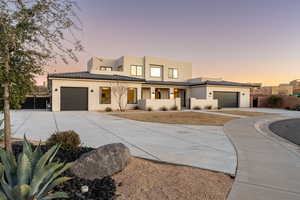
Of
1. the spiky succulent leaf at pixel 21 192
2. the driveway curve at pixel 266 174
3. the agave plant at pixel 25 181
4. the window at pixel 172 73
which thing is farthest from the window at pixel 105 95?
the spiky succulent leaf at pixel 21 192

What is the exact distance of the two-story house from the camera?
17.6 m

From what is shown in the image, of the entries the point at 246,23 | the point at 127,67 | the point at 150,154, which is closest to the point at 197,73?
the point at 127,67

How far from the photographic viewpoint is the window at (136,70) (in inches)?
1019

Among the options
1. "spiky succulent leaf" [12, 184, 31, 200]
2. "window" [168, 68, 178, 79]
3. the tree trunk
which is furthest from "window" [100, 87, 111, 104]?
"spiky succulent leaf" [12, 184, 31, 200]

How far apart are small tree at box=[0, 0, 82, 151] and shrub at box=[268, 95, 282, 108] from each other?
103ft

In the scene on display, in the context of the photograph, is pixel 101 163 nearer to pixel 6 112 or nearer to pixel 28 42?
pixel 6 112

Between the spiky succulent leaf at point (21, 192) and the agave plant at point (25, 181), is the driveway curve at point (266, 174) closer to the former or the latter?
the agave plant at point (25, 181)

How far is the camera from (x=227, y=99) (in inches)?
1011

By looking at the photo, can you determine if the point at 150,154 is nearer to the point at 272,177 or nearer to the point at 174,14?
the point at 272,177

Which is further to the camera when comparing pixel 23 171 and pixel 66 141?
pixel 66 141

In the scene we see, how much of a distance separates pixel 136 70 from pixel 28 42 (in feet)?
76.5

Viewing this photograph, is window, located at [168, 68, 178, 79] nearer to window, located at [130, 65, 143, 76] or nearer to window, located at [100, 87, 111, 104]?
window, located at [130, 65, 143, 76]

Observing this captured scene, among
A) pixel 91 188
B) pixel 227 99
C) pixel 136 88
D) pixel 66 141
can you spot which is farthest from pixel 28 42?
pixel 227 99

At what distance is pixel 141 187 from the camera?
260 centimetres
